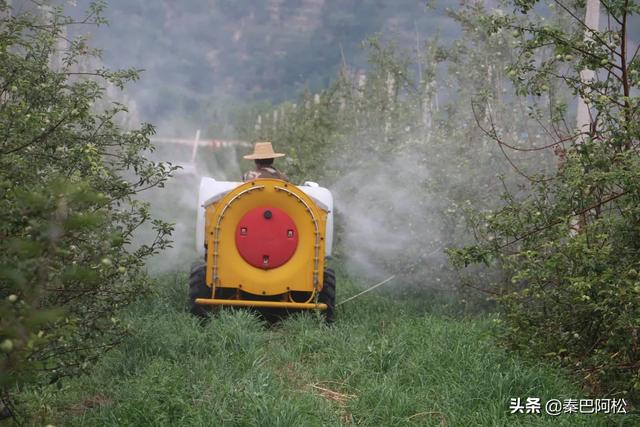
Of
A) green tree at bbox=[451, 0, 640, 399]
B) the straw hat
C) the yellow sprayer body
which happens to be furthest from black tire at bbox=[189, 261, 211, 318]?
green tree at bbox=[451, 0, 640, 399]

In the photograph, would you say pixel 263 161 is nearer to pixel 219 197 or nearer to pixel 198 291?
pixel 219 197

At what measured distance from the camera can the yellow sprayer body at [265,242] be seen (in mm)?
7785

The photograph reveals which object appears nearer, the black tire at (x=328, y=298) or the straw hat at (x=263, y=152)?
the black tire at (x=328, y=298)

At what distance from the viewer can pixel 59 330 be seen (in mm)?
3535

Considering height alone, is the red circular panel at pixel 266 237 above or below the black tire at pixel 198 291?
above

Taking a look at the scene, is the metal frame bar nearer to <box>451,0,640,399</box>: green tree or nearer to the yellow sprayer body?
the yellow sprayer body

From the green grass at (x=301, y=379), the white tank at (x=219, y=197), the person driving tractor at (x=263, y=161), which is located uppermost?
the person driving tractor at (x=263, y=161)

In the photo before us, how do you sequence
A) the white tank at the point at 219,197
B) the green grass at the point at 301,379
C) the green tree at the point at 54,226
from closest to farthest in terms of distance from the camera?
the green tree at the point at 54,226 < the green grass at the point at 301,379 < the white tank at the point at 219,197

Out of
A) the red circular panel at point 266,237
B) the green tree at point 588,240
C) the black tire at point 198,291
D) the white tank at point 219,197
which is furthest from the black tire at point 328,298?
the green tree at point 588,240

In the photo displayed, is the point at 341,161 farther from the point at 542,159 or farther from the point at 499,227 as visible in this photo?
the point at 499,227

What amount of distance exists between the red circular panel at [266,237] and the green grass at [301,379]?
564 millimetres

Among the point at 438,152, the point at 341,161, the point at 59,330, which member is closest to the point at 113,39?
the point at 341,161

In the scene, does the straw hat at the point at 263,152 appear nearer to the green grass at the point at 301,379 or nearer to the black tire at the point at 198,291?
the black tire at the point at 198,291

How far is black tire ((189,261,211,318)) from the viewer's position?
791 cm
